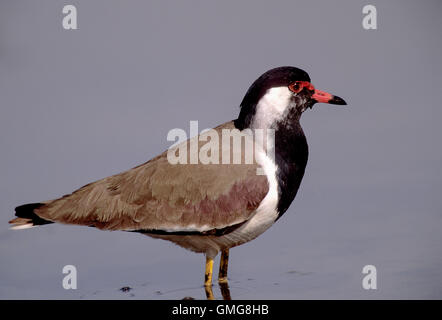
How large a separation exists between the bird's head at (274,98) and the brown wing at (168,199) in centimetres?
26

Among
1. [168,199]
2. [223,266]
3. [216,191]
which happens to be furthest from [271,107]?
[223,266]

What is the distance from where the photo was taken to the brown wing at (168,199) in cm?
712

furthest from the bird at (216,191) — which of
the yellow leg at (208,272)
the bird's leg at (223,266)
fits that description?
the bird's leg at (223,266)

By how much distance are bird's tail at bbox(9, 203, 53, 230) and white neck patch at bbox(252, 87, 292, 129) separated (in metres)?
2.05

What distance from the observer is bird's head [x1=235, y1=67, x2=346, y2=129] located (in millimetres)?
7344

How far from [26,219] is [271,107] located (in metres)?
2.35

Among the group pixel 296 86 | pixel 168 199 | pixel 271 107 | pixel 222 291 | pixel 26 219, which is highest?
pixel 296 86

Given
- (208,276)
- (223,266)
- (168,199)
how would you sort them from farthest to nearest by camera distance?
(223,266) < (208,276) < (168,199)

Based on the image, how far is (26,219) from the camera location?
753cm

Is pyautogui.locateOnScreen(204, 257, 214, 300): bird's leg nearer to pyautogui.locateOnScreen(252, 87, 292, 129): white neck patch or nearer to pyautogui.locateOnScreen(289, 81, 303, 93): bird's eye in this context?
pyautogui.locateOnScreen(252, 87, 292, 129): white neck patch

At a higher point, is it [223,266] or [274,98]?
[274,98]

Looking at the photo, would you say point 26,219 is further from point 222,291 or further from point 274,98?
point 274,98

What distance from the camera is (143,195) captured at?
24.2 ft
